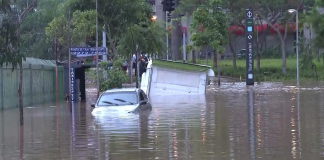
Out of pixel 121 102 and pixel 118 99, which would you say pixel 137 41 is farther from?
pixel 121 102

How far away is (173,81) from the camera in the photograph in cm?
3744

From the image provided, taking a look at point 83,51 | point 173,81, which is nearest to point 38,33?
point 173,81

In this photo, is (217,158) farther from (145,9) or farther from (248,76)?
(248,76)

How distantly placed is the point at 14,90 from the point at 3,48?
1271cm

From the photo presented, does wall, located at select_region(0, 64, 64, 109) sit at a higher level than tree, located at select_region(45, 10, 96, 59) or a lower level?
lower

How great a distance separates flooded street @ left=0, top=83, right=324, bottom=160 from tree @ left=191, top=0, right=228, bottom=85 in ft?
68.2

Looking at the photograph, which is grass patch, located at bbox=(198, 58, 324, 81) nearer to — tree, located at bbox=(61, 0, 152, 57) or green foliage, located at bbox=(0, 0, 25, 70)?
Answer: tree, located at bbox=(61, 0, 152, 57)

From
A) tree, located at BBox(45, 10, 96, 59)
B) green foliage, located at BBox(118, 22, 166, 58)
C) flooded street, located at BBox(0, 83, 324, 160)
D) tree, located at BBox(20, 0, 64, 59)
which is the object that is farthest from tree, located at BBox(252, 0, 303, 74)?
flooded street, located at BBox(0, 83, 324, 160)

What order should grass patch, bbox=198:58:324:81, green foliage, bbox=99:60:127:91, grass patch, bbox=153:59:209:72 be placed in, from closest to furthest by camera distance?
green foliage, bbox=99:60:127:91
grass patch, bbox=153:59:209:72
grass patch, bbox=198:58:324:81

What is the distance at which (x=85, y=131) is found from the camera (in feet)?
61.3

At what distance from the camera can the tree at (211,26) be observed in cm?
4838

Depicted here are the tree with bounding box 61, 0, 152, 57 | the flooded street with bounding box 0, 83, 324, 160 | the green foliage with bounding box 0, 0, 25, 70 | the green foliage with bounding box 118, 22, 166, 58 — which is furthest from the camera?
the green foliage with bounding box 118, 22, 166, 58

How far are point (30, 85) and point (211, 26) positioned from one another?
66.5ft

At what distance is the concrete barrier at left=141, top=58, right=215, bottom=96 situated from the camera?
3688cm
